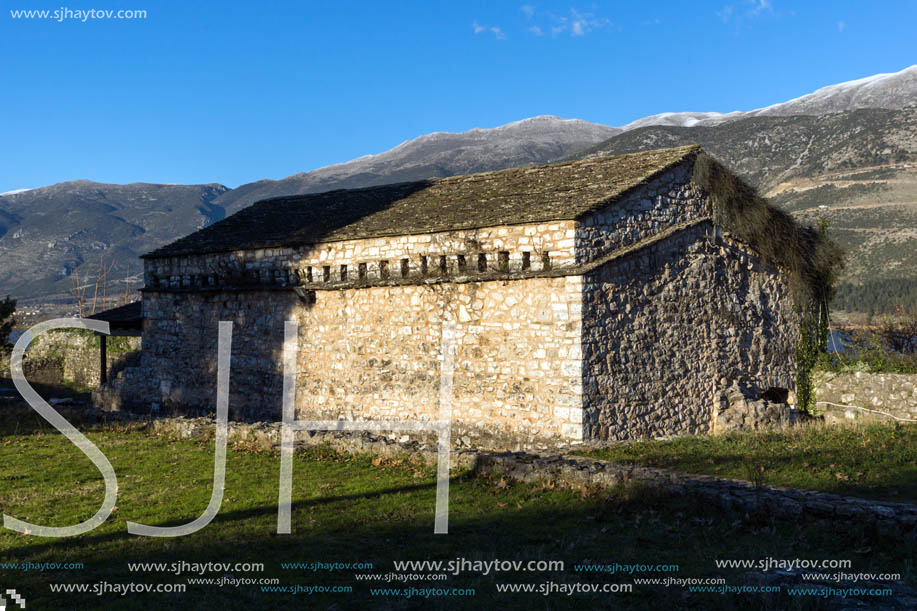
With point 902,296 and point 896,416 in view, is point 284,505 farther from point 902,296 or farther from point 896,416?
point 902,296

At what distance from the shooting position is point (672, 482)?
8922mm

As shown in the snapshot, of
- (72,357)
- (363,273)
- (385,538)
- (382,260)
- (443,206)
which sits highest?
(443,206)

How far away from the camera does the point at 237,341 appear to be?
18172mm

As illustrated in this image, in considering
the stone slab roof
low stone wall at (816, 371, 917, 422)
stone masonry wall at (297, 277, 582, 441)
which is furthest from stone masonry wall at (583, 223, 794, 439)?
the stone slab roof

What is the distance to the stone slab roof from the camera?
14156 mm

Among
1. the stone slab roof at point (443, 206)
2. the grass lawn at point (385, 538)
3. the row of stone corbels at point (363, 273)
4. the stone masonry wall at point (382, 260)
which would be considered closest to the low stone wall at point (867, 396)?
the grass lawn at point (385, 538)

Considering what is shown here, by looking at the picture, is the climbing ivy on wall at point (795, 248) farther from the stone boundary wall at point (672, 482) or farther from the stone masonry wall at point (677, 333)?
the stone boundary wall at point (672, 482)

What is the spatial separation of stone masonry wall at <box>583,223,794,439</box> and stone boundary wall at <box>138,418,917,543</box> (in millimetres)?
1820

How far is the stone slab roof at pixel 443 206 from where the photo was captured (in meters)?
14.2

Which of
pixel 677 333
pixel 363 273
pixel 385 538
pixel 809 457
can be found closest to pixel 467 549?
pixel 385 538

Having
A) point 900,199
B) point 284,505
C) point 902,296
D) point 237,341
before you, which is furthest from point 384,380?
point 900,199

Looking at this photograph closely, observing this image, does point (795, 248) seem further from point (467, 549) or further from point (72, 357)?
point (72, 357)

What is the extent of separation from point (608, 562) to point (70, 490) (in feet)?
25.9

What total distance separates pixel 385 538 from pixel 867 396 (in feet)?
40.5
